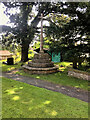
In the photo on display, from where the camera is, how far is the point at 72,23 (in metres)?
9.46

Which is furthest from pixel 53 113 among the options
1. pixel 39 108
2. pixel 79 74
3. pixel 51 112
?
pixel 79 74

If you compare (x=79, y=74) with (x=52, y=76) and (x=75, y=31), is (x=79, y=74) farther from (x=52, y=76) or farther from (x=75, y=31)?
(x=75, y=31)

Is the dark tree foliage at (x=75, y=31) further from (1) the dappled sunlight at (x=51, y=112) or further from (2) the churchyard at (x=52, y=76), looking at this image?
(1) the dappled sunlight at (x=51, y=112)

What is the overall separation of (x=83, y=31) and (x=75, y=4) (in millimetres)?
2413

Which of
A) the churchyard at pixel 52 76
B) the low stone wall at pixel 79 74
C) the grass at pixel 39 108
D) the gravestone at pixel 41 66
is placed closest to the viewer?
the grass at pixel 39 108

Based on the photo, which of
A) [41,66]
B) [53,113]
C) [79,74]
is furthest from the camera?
[41,66]

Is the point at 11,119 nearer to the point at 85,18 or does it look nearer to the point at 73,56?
the point at 73,56

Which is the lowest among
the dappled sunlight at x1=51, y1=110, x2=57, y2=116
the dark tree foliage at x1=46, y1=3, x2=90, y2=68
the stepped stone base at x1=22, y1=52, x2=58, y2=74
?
the dappled sunlight at x1=51, y1=110, x2=57, y2=116

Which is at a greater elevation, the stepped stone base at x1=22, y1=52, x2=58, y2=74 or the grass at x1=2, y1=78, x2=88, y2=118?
the stepped stone base at x1=22, y1=52, x2=58, y2=74

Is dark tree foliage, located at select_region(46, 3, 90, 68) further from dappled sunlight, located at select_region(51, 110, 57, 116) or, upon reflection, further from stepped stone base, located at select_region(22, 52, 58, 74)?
dappled sunlight, located at select_region(51, 110, 57, 116)

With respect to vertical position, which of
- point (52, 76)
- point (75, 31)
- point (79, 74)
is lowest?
point (52, 76)

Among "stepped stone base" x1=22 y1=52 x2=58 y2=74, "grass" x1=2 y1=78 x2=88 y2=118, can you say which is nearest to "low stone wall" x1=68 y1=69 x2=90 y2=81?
"stepped stone base" x1=22 y1=52 x2=58 y2=74

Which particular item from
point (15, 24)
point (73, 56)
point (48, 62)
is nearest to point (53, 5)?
point (15, 24)

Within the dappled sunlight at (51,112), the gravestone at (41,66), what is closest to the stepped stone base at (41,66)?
the gravestone at (41,66)
